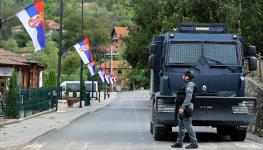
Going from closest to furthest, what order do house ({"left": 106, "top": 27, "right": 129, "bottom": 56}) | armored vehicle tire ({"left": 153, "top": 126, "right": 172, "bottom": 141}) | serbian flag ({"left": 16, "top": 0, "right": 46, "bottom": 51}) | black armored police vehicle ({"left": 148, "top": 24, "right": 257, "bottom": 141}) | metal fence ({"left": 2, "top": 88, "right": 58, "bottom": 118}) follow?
black armored police vehicle ({"left": 148, "top": 24, "right": 257, "bottom": 141}) → armored vehicle tire ({"left": 153, "top": 126, "right": 172, "bottom": 141}) → serbian flag ({"left": 16, "top": 0, "right": 46, "bottom": 51}) → metal fence ({"left": 2, "top": 88, "right": 58, "bottom": 118}) → house ({"left": 106, "top": 27, "right": 129, "bottom": 56})

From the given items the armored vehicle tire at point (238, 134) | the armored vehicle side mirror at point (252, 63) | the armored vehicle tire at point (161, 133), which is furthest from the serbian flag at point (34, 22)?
the armored vehicle side mirror at point (252, 63)

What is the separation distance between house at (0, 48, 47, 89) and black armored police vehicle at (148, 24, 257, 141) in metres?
16.6

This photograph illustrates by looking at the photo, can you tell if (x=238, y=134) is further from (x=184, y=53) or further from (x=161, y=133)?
(x=184, y=53)

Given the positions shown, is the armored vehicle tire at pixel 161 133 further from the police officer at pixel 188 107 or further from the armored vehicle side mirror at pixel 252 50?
the armored vehicle side mirror at pixel 252 50

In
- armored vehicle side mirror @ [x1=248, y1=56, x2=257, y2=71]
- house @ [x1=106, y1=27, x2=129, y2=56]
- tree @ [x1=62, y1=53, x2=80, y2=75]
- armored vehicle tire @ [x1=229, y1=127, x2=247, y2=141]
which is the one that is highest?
house @ [x1=106, y1=27, x2=129, y2=56]

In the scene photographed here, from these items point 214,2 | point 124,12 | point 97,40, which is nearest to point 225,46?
point 214,2

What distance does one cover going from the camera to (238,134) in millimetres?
19531

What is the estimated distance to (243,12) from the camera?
43.4m

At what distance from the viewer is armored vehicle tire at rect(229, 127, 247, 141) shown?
1922cm

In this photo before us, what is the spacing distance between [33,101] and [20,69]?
11100mm

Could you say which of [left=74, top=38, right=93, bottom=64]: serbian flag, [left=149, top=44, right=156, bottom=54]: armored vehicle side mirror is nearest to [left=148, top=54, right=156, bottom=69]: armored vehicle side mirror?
[left=149, top=44, right=156, bottom=54]: armored vehicle side mirror

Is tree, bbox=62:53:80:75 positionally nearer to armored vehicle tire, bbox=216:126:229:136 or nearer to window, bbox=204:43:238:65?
armored vehicle tire, bbox=216:126:229:136

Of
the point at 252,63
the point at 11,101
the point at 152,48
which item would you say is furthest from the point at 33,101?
the point at 252,63

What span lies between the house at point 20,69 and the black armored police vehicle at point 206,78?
54.5 ft
